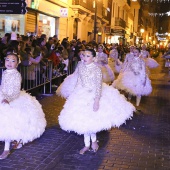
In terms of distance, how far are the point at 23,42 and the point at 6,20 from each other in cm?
584

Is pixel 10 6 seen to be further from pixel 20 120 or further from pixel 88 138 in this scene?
pixel 88 138

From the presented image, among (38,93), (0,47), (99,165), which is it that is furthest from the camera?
(38,93)

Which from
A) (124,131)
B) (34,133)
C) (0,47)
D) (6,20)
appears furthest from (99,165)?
(6,20)

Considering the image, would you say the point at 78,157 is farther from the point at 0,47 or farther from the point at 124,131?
the point at 0,47

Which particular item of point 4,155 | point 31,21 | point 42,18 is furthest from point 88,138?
point 42,18

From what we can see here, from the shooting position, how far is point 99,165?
5.49 metres

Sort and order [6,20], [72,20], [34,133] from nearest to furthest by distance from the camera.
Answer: [34,133] → [6,20] → [72,20]

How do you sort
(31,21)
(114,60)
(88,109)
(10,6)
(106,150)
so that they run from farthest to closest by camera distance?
(31,21), (114,60), (10,6), (106,150), (88,109)

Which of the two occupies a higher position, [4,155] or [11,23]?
[11,23]

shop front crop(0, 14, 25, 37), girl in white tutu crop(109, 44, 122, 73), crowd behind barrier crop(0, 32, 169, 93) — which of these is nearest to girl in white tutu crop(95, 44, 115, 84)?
crowd behind barrier crop(0, 32, 169, 93)

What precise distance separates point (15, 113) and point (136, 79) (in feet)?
16.9

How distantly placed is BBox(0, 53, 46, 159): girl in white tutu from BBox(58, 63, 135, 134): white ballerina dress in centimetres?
63

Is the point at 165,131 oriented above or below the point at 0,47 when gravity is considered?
below

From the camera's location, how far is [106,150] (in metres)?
6.22
